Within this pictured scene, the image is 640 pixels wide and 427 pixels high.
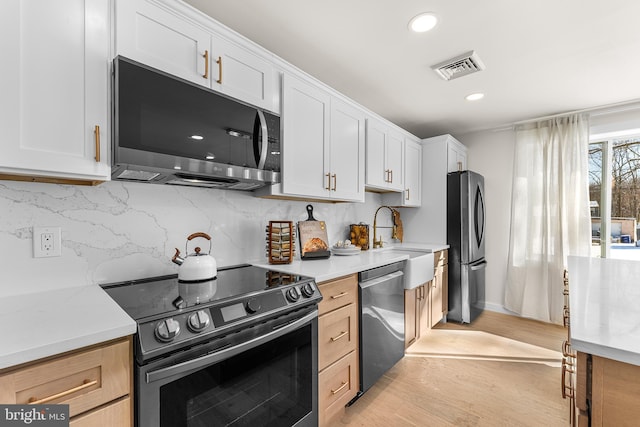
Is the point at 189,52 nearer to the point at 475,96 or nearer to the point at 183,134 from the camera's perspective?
the point at 183,134

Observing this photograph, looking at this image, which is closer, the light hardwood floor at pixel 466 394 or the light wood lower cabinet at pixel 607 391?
the light wood lower cabinet at pixel 607 391

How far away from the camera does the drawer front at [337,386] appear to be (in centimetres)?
165

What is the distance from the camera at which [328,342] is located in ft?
5.58

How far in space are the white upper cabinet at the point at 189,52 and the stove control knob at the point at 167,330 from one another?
112cm

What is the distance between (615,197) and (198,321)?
4.57 m

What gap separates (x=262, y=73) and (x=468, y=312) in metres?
3.30

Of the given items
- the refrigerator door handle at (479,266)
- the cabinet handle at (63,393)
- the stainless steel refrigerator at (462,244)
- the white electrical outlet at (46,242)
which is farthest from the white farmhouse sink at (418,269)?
the white electrical outlet at (46,242)

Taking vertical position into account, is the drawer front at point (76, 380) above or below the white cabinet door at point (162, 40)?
below

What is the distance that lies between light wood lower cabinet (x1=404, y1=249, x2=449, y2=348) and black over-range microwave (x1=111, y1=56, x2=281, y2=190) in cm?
176

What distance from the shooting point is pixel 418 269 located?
261cm

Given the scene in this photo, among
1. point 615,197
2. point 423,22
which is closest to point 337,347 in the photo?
point 423,22

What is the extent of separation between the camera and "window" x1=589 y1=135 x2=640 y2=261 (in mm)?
3266

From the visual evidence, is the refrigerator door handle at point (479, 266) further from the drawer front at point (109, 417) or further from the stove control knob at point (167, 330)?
the drawer front at point (109, 417)

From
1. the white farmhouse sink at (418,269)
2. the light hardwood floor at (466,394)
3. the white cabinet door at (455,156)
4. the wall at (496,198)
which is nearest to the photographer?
the light hardwood floor at (466,394)
